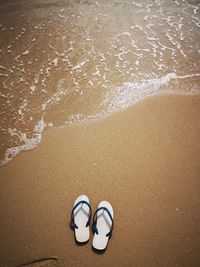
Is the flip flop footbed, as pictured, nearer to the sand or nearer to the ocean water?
the sand

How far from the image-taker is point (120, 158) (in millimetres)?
3133

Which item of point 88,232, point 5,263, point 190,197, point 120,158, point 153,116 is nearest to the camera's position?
point 5,263

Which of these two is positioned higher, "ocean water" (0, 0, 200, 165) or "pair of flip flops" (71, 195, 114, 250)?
"ocean water" (0, 0, 200, 165)

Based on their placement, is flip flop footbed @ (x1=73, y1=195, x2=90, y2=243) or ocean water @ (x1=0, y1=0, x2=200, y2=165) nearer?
flip flop footbed @ (x1=73, y1=195, x2=90, y2=243)

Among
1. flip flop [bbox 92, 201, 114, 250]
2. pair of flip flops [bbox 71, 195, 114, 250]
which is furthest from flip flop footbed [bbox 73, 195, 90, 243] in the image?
flip flop [bbox 92, 201, 114, 250]

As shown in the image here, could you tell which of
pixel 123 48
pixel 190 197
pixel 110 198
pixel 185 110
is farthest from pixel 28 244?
pixel 123 48

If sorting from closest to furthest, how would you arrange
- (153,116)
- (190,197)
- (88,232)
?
(88,232), (190,197), (153,116)

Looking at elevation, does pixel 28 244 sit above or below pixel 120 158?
below

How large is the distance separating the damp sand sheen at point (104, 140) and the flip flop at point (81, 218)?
0.09m

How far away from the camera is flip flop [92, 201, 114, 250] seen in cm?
250

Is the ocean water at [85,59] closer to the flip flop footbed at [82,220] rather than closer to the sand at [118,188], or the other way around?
the sand at [118,188]

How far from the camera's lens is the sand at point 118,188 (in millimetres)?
2479

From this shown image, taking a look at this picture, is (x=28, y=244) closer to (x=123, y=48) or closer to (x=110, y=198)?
(x=110, y=198)

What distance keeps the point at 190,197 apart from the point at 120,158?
3.48 feet
